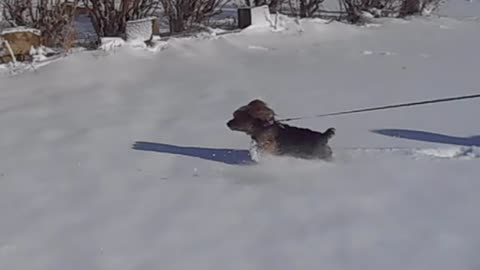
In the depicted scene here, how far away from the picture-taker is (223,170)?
4.45 metres

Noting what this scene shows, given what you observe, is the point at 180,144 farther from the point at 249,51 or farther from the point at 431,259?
the point at 249,51

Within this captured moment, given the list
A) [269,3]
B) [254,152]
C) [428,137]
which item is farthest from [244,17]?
[254,152]

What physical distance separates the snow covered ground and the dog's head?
23cm

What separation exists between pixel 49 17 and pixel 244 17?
223 cm

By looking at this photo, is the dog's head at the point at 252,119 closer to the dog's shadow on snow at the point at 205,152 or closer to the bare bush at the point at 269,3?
the dog's shadow on snow at the point at 205,152

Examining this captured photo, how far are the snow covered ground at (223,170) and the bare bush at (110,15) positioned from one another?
877mm

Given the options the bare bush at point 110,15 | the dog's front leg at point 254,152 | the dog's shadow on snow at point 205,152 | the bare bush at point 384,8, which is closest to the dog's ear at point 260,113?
the dog's front leg at point 254,152

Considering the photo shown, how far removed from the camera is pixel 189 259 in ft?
10.9

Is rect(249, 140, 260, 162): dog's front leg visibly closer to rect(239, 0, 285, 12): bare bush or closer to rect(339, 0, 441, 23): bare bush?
rect(239, 0, 285, 12): bare bush

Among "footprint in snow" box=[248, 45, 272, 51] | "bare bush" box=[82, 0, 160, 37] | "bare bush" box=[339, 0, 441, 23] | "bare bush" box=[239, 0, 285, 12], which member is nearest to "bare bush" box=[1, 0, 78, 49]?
"bare bush" box=[82, 0, 160, 37]

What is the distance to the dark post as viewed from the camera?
29.0ft

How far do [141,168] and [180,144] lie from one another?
53 cm

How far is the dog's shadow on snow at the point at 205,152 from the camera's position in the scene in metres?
4.63

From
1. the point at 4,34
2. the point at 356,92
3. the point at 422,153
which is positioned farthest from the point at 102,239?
the point at 4,34
